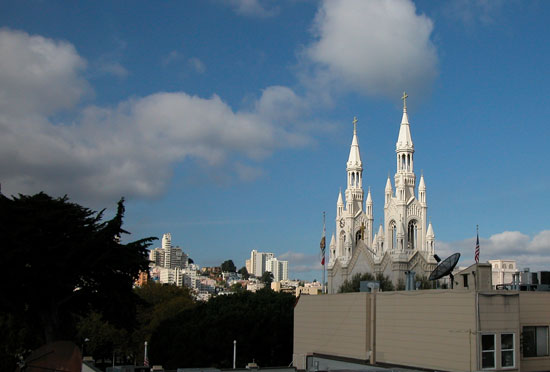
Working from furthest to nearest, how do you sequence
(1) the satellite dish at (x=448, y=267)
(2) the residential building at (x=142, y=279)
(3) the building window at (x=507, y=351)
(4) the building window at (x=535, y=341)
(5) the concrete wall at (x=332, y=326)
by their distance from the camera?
(2) the residential building at (x=142, y=279) < (5) the concrete wall at (x=332, y=326) < (1) the satellite dish at (x=448, y=267) < (4) the building window at (x=535, y=341) < (3) the building window at (x=507, y=351)

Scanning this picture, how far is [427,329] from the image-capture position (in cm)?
2609

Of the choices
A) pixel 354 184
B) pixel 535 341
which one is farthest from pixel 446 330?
pixel 354 184

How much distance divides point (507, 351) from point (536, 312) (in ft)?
8.94

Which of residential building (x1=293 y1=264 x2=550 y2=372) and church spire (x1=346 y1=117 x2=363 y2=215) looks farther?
church spire (x1=346 y1=117 x2=363 y2=215)

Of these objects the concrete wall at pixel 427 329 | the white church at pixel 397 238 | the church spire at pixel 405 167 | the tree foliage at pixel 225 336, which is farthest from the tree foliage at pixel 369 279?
the concrete wall at pixel 427 329

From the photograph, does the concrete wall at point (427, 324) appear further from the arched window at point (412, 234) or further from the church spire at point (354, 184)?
the church spire at point (354, 184)

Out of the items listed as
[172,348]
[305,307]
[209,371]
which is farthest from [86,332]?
[209,371]

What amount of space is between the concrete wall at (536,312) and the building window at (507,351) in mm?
1387

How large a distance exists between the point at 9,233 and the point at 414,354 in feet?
62.8

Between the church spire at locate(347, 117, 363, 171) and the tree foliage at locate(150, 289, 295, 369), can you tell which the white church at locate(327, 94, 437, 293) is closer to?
the church spire at locate(347, 117, 363, 171)

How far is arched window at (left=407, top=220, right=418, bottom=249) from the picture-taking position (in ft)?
400

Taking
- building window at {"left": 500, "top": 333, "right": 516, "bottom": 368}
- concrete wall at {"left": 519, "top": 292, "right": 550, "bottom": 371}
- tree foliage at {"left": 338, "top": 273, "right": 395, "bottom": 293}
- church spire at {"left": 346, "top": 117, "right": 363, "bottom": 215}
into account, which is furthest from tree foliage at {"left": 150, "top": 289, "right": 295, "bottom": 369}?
church spire at {"left": 346, "top": 117, "right": 363, "bottom": 215}

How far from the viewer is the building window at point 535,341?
24734 mm

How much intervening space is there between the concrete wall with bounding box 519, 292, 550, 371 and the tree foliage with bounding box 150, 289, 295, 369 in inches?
1599
